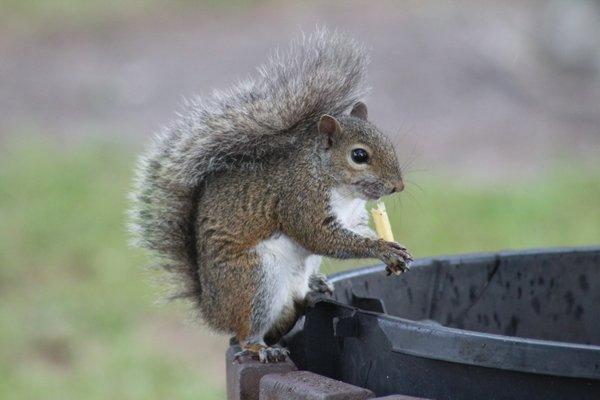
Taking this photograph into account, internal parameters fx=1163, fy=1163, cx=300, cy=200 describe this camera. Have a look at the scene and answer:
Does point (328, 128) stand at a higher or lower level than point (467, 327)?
higher

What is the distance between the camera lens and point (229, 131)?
2.07 meters

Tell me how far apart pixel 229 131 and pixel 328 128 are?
196 mm

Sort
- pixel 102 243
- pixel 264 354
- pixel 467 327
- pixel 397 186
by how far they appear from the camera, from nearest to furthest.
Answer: pixel 264 354 < pixel 467 327 < pixel 397 186 < pixel 102 243

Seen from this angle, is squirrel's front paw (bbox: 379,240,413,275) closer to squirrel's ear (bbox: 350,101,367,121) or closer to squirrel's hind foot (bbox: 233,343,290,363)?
squirrel's hind foot (bbox: 233,343,290,363)

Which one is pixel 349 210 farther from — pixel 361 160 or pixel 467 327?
pixel 467 327

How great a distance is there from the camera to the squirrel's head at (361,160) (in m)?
2.16

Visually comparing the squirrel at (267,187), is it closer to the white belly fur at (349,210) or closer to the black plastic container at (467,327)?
the white belly fur at (349,210)

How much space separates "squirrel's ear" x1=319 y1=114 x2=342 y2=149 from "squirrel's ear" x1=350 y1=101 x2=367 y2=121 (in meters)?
0.09

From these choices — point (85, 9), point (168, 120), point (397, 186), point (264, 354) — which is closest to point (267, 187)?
point (397, 186)

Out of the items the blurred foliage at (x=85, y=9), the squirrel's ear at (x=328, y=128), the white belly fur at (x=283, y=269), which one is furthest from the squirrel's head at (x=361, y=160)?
the blurred foliage at (x=85, y=9)

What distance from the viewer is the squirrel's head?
216 cm

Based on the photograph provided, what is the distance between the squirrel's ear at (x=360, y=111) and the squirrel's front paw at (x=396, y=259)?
39 centimetres

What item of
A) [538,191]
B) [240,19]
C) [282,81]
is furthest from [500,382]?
[240,19]

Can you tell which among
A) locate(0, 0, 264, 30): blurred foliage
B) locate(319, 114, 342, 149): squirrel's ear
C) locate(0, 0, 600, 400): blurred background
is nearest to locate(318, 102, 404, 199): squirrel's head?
locate(319, 114, 342, 149): squirrel's ear
